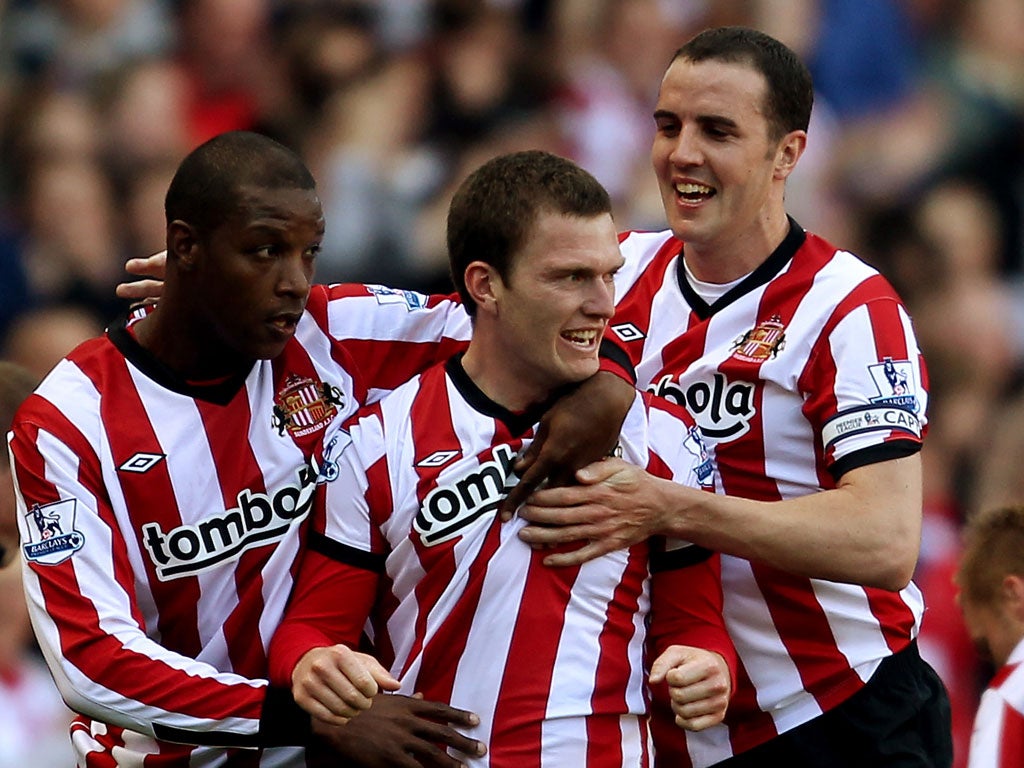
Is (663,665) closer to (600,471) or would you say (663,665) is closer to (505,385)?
(600,471)

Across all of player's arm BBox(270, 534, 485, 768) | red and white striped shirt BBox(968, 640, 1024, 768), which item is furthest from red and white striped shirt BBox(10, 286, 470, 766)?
red and white striped shirt BBox(968, 640, 1024, 768)

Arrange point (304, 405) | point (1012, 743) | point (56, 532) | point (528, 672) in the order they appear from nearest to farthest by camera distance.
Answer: point (528, 672) < point (56, 532) < point (304, 405) < point (1012, 743)

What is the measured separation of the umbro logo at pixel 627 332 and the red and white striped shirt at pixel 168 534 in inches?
25.8

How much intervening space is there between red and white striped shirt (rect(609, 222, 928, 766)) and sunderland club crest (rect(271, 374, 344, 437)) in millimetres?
711

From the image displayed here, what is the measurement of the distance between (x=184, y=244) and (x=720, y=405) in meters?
1.17

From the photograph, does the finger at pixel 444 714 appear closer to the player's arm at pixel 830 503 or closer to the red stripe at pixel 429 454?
the red stripe at pixel 429 454

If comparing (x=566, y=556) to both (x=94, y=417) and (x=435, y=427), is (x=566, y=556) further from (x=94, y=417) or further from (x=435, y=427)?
(x=94, y=417)

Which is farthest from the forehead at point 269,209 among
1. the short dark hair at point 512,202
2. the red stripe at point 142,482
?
the red stripe at point 142,482

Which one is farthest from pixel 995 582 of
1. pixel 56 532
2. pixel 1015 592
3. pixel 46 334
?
pixel 46 334

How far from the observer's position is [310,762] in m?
3.46

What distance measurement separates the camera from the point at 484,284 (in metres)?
3.34

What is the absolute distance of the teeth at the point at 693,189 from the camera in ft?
12.3

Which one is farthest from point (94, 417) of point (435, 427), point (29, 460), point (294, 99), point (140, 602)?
point (294, 99)

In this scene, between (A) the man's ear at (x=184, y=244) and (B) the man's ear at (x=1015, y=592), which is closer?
(A) the man's ear at (x=184, y=244)
